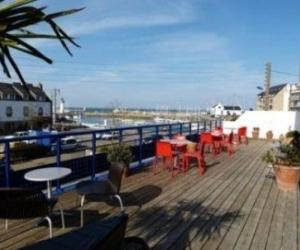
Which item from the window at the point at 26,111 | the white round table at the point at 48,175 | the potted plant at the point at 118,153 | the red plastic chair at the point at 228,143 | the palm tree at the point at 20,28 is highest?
the palm tree at the point at 20,28

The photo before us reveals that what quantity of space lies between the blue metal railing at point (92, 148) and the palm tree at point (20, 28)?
3.03 m

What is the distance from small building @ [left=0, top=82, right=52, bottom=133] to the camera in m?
57.5

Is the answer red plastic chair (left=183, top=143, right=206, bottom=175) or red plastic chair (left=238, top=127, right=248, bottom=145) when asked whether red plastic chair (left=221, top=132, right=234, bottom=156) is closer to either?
red plastic chair (left=238, top=127, right=248, bottom=145)

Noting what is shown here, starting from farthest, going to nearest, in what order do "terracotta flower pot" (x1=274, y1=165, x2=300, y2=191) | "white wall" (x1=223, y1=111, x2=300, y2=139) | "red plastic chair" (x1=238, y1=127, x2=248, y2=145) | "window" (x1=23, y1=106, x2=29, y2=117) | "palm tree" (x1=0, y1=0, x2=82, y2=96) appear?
"window" (x1=23, y1=106, x2=29, y2=117)
"white wall" (x1=223, y1=111, x2=300, y2=139)
"red plastic chair" (x1=238, y1=127, x2=248, y2=145)
"terracotta flower pot" (x1=274, y1=165, x2=300, y2=191)
"palm tree" (x1=0, y1=0, x2=82, y2=96)

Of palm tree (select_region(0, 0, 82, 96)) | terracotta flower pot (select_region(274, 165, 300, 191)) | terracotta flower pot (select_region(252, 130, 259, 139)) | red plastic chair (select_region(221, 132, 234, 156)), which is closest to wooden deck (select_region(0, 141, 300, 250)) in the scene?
terracotta flower pot (select_region(274, 165, 300, 191))

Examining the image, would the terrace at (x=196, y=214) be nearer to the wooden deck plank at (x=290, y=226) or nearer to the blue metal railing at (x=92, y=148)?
the wooden deck plank at (x=290, y=226)

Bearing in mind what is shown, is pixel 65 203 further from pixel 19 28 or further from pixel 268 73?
pixel 268 73

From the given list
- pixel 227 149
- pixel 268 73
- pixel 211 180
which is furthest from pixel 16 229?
pixel 268 73

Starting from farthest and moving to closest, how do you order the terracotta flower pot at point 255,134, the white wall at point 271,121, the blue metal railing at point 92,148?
the terracotta flower pot at point 255,134 → the white wall at point 271,121 → the blue metal railing at point 92,148

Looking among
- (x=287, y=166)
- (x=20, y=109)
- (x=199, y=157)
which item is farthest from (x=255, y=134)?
(x=20, y=109)

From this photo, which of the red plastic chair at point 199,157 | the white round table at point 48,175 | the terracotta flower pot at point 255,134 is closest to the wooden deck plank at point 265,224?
the red plastic chair at point 199,157

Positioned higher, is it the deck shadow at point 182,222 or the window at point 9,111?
Result: the deck shadow at point 182,222

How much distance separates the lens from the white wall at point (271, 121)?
646 inches

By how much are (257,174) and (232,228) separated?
12.3 ft
